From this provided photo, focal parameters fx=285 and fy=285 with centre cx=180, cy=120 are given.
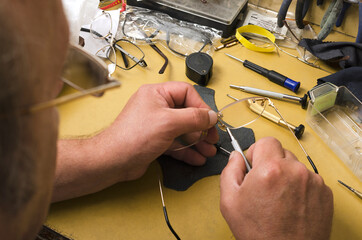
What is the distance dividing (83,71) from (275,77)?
2.67ft

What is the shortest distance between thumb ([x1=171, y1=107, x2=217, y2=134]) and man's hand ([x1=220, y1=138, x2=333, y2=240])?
0.58 ft

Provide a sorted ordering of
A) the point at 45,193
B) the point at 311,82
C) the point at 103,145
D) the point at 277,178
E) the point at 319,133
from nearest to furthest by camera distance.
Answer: the point at 45,193 → the point at 277,178 → the point at 103,145 → the point at 319,133 → the point at 311,82

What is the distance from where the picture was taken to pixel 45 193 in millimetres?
479

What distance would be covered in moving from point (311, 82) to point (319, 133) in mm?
254

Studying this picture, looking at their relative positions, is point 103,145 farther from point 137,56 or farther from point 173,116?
point 137,56

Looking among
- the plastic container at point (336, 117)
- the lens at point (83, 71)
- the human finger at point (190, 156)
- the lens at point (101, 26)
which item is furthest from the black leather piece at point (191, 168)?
the lens at point (101, 26)

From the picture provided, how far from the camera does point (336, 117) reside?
1048 mm

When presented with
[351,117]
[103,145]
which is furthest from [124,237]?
[351,117]

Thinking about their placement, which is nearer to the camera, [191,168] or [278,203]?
[278,203]

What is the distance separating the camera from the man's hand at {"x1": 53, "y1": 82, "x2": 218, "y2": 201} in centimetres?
79

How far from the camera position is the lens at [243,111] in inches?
41.1

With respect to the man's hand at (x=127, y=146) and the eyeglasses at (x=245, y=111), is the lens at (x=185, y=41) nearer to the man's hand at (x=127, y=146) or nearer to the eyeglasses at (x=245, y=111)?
the eyeglasses at (x=245, y=111)

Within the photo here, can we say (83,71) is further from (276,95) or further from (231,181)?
(276,95)

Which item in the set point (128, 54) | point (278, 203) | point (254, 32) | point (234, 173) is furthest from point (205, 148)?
point (254, 32)
